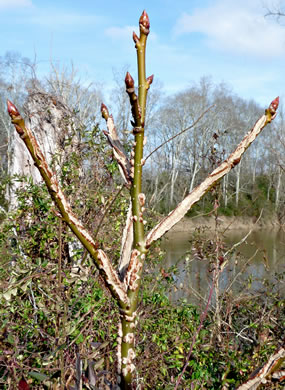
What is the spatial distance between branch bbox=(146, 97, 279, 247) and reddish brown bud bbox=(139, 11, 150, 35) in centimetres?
37

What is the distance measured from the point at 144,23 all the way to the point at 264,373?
918 millimetres

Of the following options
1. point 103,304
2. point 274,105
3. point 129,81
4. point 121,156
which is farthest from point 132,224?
point 103,304

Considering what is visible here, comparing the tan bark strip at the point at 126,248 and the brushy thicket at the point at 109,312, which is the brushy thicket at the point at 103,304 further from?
the tan bark strip at the point at 126,248

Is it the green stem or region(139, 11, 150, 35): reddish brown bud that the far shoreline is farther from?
region(139, 11, 150, 35): reddish brown bud

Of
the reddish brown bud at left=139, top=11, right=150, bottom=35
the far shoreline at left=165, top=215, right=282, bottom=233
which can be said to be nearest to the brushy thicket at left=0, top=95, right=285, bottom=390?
the far shoreline at left=165, top=215, right=282, bottom=233

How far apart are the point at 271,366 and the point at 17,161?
4438 mm

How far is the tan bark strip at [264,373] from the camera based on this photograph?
0.93 meters

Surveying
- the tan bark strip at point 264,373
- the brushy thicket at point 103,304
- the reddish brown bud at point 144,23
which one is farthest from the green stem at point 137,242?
the brushy thicket at point 103,304

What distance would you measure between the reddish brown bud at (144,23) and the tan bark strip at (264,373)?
0.88m

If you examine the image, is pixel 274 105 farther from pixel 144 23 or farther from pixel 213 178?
pixel 144 23

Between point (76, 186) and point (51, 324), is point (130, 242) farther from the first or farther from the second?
point (76, 186)

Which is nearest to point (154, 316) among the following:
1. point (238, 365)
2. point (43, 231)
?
point (238, 365)

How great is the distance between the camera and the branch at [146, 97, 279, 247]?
38.6 inches

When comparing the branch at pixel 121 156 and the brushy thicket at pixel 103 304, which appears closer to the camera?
the branch at pixel 121 156
